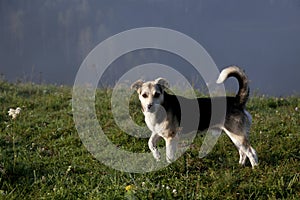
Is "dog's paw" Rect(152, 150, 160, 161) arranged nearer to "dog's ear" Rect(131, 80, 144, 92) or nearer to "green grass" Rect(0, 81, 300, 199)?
"green grass" Rect(0, 81, 300, 199)

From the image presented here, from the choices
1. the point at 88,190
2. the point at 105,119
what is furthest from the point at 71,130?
the point at 88,190

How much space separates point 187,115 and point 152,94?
72 centimetres

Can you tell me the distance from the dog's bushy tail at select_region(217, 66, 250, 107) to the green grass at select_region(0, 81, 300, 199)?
2.96 feet

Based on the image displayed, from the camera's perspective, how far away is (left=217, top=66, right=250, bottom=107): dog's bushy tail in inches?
243

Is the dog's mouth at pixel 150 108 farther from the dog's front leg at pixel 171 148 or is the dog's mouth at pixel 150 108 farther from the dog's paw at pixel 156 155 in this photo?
the dog's paw at pixel 156 155

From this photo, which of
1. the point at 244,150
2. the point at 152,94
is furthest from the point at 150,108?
the point at 244,150

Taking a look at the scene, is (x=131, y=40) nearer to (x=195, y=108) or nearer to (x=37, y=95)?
(x=195, y=108)

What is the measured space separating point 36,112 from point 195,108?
4.29 m

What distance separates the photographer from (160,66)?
6.70 metres

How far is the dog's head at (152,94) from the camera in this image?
6.34m

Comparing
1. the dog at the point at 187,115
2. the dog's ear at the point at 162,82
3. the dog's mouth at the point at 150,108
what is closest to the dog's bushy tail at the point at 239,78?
the dog at the point at 187,115

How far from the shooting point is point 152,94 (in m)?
6.35

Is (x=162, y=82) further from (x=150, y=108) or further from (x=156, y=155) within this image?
(x=156, y=155)

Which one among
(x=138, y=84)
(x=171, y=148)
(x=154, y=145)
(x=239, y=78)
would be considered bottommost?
(x=171, y=148)
